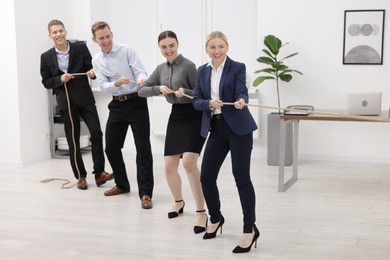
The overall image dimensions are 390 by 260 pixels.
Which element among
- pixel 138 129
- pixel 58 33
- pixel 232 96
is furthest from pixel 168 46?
pixel 58 33

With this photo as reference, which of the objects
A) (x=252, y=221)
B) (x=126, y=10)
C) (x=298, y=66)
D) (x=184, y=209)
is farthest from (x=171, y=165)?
(x=126, y=10)

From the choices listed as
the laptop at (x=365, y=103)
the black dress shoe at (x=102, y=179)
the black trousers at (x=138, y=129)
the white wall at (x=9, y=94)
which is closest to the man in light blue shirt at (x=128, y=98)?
the black trousers at (x=138, y=129)

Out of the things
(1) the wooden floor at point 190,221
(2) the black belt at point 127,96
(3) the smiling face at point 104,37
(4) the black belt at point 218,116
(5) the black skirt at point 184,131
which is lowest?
(1) the wooden floor at point 190,221

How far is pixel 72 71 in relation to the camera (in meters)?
5.85

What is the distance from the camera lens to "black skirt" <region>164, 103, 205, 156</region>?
436 cm

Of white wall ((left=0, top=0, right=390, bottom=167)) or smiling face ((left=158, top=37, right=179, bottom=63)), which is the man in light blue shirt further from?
white wall ((left=0, top=0, right=390, bottom=167))

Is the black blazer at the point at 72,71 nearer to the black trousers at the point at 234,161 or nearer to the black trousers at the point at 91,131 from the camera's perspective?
the black trousers at the point at 91,131

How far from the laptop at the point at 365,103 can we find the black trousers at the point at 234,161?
211cm

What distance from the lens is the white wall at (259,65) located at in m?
6.96

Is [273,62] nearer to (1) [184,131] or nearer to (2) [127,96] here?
(2) [127,96]

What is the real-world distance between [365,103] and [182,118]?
2.06 m

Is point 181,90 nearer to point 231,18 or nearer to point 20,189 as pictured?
point 20,189

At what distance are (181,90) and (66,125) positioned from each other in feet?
6.85

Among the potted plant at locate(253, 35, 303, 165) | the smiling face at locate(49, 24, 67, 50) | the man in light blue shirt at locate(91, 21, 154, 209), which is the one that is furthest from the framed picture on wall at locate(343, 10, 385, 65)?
the smiling face at locate(49, 24, 67, 50)
